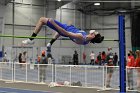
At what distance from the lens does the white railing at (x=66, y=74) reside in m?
15.2

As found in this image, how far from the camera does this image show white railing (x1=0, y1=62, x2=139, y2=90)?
1516 centimetres

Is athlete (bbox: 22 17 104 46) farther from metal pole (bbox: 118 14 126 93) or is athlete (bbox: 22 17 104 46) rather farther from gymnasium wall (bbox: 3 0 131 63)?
gymnasium wall (bbox: 3 0 131 63)

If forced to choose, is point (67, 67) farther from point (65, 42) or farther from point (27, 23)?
point (65, 42)

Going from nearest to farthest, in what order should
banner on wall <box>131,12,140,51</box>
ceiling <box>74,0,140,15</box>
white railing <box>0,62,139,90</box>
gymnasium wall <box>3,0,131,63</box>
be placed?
white railing <box>0,62,139,90</box>
gymnasium wall <box>3,0,131,63</box>
banner on wall <box>131,12,140,51</box>
ceiling <box>74,0,140,15</box>

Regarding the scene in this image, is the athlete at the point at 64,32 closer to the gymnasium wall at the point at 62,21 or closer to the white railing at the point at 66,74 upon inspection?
the white railing at the point at 66,74

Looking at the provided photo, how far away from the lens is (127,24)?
40438 millimetres

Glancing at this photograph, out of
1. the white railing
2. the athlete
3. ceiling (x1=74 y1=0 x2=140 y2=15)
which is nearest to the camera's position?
the athlete

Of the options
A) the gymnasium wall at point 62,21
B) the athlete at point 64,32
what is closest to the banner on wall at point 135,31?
the gymnasium wall at point 62,21

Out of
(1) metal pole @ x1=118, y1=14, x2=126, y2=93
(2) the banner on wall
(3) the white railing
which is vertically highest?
(2) the banner on wall

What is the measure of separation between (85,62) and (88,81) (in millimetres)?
26756

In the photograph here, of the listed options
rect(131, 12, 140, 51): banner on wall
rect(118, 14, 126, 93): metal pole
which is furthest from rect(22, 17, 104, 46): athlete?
rect(131, 12, 140, 51): banner on wall

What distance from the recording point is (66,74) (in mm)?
16734

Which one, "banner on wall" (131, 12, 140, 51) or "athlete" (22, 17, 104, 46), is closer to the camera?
"athlete" (22, 17, 104, 46)

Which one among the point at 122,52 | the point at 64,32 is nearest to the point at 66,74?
the point at 122,52
